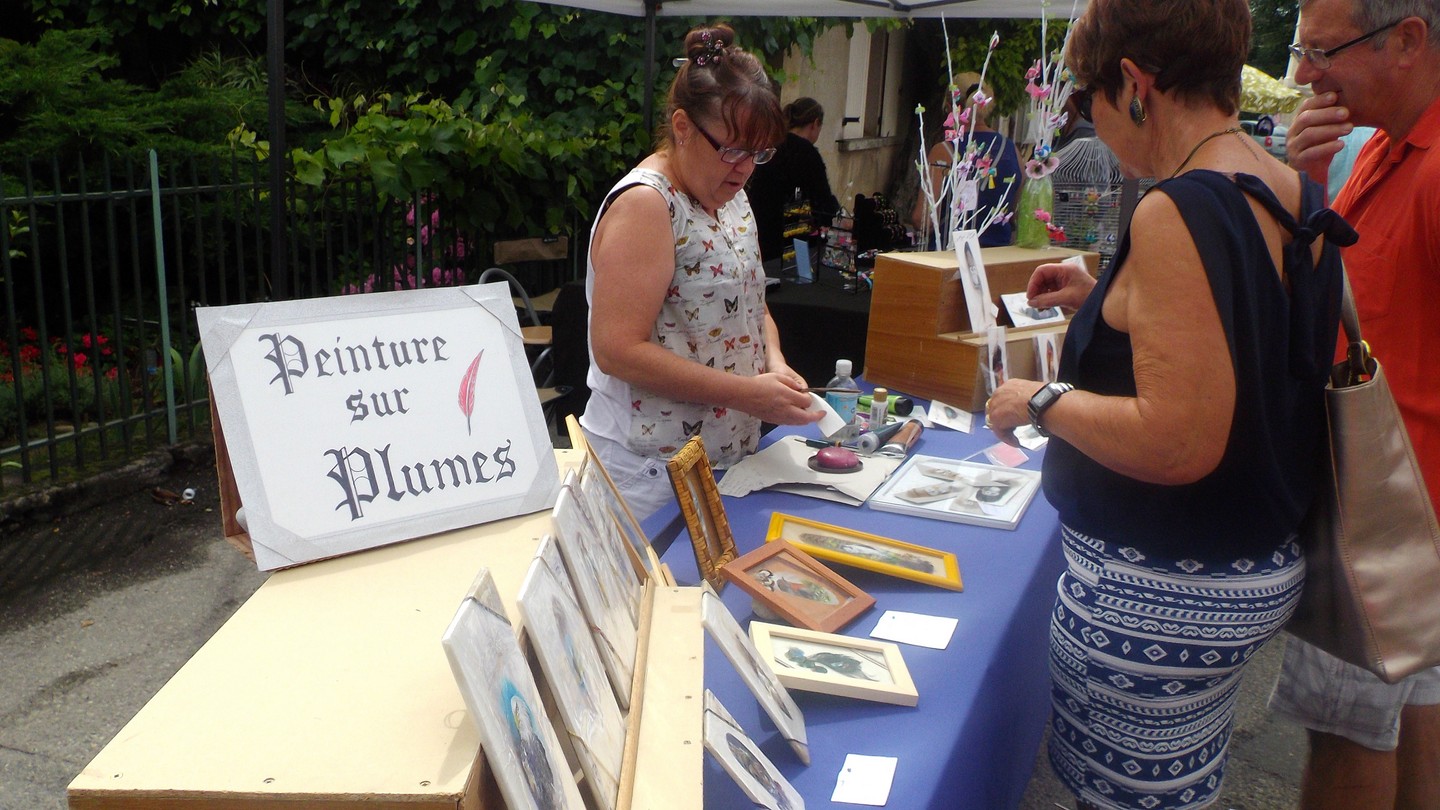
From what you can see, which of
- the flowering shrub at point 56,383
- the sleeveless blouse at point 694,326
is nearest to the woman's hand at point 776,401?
the sleeveless blouse at point 694,326

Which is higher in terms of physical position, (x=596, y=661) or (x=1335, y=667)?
(x=596, y=661)

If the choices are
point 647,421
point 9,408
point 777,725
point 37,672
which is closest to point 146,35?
point 9,408

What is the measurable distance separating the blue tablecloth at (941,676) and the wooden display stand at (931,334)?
0.71 m

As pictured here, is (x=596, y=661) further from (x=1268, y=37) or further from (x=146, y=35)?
(x=1268, y=37)

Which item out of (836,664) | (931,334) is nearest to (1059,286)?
(931,334)

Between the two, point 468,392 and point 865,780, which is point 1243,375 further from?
point 468,392

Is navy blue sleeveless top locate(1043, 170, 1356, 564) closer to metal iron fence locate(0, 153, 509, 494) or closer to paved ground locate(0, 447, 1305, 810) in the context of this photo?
paved ground locate(0, 447, 1305, 810)

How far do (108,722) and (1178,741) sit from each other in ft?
8.39

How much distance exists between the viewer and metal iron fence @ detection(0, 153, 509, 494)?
3859mm

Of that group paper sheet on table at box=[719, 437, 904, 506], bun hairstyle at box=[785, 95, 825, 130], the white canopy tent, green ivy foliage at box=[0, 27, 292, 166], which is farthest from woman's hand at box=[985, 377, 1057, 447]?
bun hairstyle at box=[785, 95, 825, 130]

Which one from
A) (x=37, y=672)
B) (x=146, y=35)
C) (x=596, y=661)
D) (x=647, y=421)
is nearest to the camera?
(x=596, y=661)

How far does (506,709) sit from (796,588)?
0.90 metres

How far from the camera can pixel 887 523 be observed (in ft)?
6.57

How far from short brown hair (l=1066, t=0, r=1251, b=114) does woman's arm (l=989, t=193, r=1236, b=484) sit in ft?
0.66
